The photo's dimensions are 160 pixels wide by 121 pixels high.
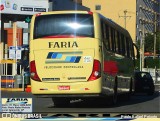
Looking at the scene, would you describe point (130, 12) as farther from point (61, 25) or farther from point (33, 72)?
point (33, 72)

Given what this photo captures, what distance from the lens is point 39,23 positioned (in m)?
10.4

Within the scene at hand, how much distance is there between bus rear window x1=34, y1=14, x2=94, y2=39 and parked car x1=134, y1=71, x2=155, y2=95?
1.21 metres

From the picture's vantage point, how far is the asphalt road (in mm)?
9281

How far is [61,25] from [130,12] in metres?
1.35

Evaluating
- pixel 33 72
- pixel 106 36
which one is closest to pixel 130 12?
pixel 106 36

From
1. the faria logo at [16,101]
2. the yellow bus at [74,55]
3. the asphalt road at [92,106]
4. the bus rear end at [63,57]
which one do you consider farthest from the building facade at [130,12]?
the faria logo at [16,101]

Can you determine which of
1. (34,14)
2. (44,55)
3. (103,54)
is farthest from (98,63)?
(34,14)

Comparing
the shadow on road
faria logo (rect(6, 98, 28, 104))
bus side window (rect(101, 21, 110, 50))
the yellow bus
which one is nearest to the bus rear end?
the yellow bus

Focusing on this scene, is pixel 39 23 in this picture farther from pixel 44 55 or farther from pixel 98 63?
pixel 98 63

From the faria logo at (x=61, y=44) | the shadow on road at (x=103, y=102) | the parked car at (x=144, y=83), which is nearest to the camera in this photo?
the shadow on road at (x=103, y=102)

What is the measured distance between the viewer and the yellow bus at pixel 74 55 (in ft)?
33.6

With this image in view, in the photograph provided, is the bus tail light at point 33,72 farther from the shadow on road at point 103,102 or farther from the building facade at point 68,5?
the building facade at point 68,5

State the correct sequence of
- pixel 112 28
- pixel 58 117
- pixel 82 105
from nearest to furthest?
pixel 58 117
pixel 82 105
pixel 112 28

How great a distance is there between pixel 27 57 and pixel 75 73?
31.1 inches
